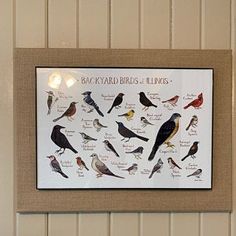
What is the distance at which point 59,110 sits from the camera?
1548mm

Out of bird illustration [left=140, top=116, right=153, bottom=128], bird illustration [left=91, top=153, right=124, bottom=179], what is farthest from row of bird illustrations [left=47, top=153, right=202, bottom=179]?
bird illustration [left=140, top=116, right=153, bottom=128]

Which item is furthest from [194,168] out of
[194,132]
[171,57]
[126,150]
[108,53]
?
[108,53]

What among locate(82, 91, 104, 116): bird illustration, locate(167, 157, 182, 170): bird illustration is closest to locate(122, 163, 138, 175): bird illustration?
locate(167, 157, 182, 170): bird illustration

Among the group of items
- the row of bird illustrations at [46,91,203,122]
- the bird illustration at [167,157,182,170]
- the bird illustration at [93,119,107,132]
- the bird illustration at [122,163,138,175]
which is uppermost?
the row of bird illustrations at [46,91,203,122]

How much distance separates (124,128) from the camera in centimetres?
156

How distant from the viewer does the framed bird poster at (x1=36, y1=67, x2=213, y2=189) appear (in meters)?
1.55

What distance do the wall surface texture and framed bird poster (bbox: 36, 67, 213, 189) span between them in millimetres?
102

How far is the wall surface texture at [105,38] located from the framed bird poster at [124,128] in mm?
102

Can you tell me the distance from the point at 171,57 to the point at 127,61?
0.49ft

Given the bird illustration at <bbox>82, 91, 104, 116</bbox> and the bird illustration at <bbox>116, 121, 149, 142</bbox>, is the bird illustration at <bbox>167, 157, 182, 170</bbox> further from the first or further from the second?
the bird illustration at <bbox>82, 91, 104, 116</bbox>

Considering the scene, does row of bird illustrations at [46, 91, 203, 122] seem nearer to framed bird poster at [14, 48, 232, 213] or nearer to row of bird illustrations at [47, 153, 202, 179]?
framed bird poster at [14, 48, 232, 213]

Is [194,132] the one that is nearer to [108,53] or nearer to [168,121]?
[168,121]

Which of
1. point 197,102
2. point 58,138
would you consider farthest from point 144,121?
point 58,138

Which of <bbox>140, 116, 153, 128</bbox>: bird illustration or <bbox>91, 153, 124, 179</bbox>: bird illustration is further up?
<bbox>140, 116, 153, 128</bbox>: bird illustration
